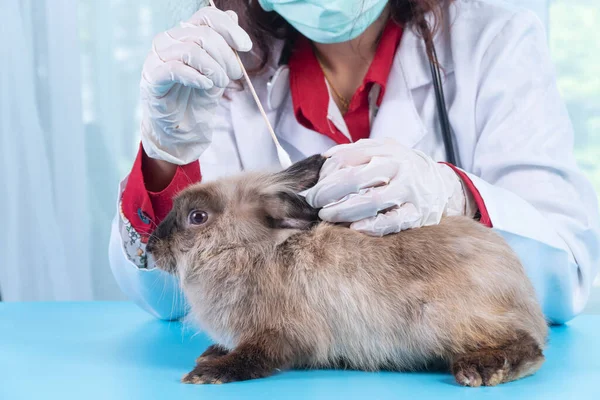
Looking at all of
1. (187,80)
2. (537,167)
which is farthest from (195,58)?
(537,167)

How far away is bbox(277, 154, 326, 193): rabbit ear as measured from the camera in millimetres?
1296

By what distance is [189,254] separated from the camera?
130 cm

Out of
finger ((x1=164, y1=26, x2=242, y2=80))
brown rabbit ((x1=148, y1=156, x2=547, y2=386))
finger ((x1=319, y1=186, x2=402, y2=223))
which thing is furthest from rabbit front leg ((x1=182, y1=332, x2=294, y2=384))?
finger ((x1=164, y1=26, x2=242, y2=80))

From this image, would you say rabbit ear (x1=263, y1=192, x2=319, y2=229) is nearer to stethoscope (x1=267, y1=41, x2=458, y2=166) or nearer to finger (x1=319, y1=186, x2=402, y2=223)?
finger (x1=319, y1=186, x2=402, y2=223)

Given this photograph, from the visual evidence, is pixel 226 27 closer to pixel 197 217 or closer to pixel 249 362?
pixel 197 217

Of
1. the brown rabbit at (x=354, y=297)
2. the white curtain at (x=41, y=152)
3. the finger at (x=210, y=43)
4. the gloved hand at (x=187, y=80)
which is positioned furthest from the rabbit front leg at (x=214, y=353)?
the white curtain at (x=41, y=152)

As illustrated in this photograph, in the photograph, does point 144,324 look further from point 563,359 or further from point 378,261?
point 563,359

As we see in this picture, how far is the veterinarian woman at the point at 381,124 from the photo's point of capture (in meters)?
1.40

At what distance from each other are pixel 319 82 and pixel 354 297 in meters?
0.98

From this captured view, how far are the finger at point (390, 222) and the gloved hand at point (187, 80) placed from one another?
493 mm

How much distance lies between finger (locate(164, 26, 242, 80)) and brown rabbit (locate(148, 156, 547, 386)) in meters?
0.36

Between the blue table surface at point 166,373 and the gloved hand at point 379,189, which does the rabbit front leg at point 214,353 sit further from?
the gloved hand at point 379,189

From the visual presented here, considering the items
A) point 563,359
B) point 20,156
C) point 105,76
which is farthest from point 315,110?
point 20,156

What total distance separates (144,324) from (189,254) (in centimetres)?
57
